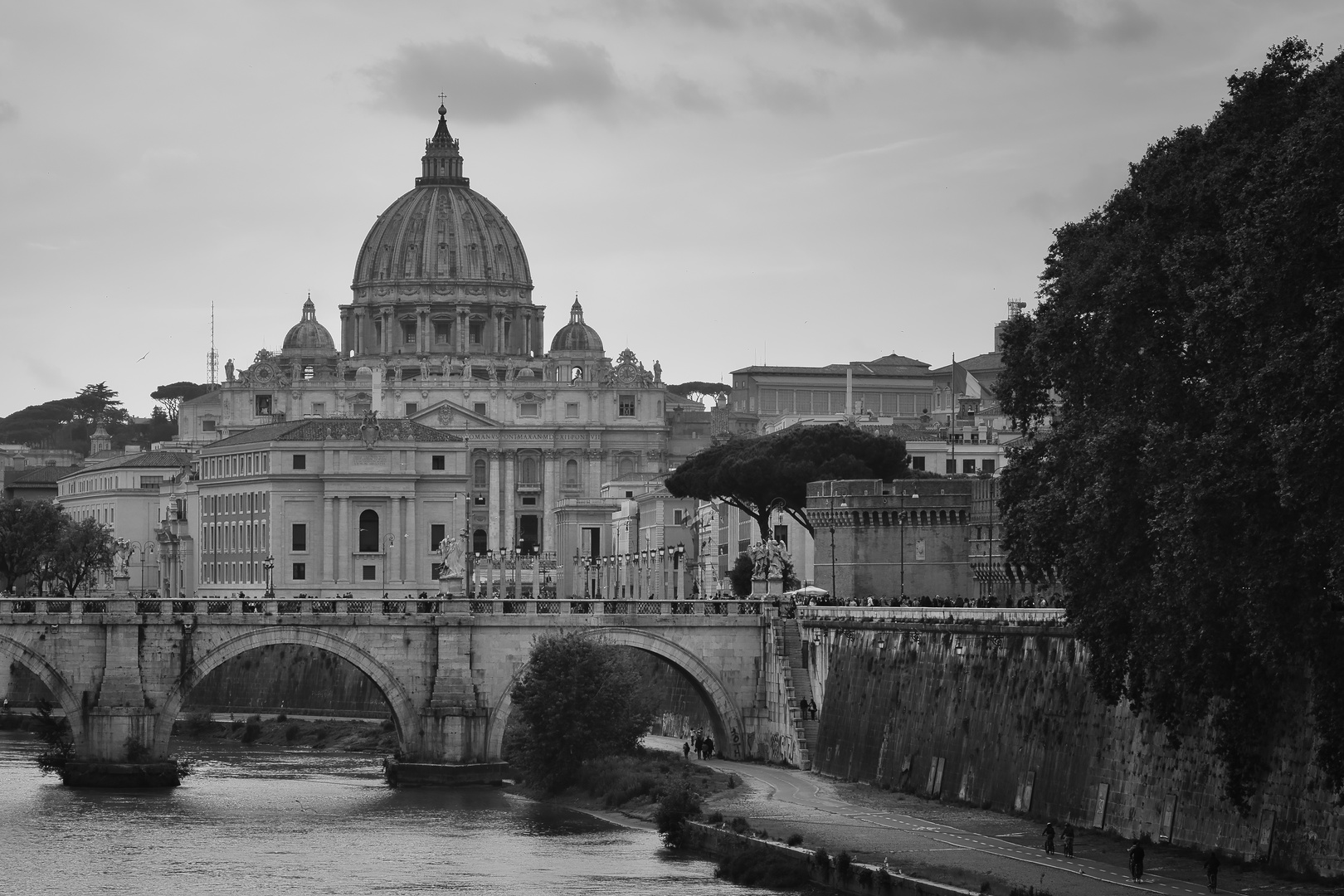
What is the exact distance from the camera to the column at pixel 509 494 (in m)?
181

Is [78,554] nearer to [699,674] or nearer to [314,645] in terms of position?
[314,645]

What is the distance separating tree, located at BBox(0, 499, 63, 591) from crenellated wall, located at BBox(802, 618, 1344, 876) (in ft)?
235

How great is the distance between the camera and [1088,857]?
46.2 metres

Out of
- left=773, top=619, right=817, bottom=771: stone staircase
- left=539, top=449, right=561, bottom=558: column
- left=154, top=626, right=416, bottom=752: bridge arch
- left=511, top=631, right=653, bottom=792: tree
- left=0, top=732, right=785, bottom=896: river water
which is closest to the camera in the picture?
left=0, top=732, right=785, bottom=896: river water

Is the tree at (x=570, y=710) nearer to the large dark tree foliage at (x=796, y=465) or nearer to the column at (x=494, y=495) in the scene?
the large dark tree foliage at (x=796, y=465)

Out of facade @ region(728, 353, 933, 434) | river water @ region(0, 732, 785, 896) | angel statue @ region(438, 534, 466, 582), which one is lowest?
river water @ region(0, 732, 785, 896)

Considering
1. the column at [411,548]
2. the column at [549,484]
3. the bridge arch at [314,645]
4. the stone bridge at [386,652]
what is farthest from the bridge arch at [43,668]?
the column at [549,484]

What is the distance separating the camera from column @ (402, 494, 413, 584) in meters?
133

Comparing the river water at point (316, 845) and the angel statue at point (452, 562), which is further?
the angel statue at point (452, 562)

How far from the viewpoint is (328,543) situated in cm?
13325

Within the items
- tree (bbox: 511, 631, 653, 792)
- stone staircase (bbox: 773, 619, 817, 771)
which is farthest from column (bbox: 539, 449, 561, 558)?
tree (bbox: 511, 631, 653, 792)

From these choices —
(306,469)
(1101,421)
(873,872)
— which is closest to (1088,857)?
(873,872)

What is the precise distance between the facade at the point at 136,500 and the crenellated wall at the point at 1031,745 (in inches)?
3819

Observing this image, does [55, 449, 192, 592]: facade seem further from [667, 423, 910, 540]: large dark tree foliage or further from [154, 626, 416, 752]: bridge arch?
[154, 626, 416, 752]: bridge arch
